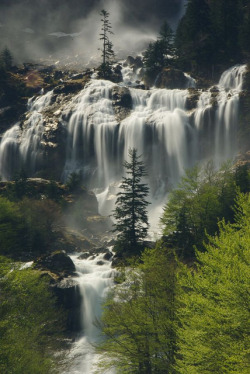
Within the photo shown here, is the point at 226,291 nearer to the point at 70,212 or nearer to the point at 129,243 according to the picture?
the point at 129,243

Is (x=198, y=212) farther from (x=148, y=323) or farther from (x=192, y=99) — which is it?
(x=192, y=99)

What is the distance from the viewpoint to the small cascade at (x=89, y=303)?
3616cm

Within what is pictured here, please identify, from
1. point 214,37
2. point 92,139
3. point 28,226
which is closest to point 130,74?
point 214,37

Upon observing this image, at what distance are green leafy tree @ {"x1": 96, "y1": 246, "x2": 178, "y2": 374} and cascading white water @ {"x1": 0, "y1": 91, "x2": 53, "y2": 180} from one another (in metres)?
68.5

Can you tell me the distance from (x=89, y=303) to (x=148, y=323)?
20955 millimetres

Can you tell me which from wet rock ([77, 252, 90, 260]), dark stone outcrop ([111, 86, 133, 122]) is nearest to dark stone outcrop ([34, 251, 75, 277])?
wet rock ([77, 252, 90, 260])

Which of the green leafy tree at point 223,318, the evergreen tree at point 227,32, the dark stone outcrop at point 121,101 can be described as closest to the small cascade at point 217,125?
the dark stone outcrop at point 121,101

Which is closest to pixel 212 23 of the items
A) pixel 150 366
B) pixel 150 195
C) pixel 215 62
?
pixel 215 62

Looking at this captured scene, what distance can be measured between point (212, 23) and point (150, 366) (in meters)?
105

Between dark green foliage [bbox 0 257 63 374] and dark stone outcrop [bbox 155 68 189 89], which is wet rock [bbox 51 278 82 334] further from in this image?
dark stone outcrop [bbox 155 68 189 89]

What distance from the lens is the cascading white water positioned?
91.1 meters

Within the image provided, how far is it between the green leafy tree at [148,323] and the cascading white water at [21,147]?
68483mm

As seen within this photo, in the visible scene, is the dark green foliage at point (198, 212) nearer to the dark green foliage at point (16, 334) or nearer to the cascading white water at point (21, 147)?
the dark green foliage at point (16, 334)

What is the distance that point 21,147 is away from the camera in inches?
3688
